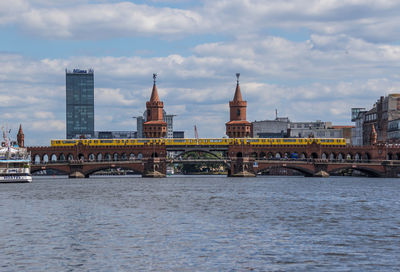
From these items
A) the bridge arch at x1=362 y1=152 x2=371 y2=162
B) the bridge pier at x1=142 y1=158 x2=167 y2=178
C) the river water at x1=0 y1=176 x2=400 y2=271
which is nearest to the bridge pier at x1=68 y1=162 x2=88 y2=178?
the bridge pier at x1=142 y1=158 x2=167 y2=178

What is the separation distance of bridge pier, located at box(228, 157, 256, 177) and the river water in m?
105

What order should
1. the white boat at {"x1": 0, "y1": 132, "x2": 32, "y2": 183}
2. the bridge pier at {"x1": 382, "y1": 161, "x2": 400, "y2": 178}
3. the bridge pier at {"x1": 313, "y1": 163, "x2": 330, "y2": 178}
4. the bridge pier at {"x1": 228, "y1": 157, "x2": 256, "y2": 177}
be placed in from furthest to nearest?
the bridge pier at {"x1": 228, "y1": 157, "x2": 256, "y2": 177}, the bridge pier at {"x1": 313, "y1": 163, "x2": 330, "y2": 178}, the bridge pier at {"x1": 382, "y1": 161, "x2": 400, "y2": 178}, the white boat at {"x1": 0, "y1": 132, "x2": 32, "y2": 183}

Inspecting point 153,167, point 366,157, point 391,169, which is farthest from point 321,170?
point 153,167

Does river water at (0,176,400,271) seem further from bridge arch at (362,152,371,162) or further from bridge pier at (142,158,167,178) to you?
bridge arch at (362,152,371,162)

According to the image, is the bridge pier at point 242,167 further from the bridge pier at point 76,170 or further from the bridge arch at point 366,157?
the bridge pier at point 76,170

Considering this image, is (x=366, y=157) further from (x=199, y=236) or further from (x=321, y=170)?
(x=199, y=236)

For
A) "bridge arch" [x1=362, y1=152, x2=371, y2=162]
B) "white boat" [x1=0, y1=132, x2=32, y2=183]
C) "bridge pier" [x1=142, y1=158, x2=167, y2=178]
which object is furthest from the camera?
"bridge arch" [x1=362, y1=152, x2=371, y2=162]

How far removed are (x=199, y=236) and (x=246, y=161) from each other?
136 metres

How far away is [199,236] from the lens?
2007 inches

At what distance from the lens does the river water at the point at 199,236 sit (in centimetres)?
4038

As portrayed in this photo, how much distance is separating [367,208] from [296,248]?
107ft

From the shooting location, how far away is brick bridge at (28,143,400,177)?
182625 mm

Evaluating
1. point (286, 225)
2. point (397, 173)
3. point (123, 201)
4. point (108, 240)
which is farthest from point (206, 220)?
point (397, 173)

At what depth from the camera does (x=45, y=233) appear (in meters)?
53.1
